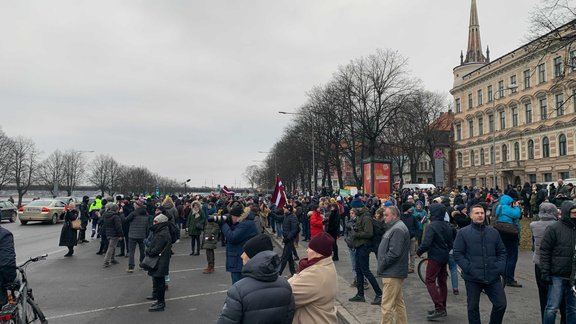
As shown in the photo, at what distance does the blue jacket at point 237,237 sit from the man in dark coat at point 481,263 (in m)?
3.24

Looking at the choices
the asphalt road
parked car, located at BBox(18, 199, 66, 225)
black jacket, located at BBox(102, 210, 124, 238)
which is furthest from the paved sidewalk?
parked car, located at BBox(18, 199, 66, 225)

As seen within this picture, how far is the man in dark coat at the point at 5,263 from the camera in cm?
576

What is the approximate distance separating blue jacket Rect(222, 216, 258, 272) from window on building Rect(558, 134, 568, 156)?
2109 inches

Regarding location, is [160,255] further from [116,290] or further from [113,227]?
[113,227]

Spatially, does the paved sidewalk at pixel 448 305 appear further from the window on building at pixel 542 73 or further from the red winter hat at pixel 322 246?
the window on building at pixel 542 73

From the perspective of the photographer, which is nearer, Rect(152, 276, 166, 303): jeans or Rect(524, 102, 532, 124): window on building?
Rect(152, 276, 166, 303): jeans

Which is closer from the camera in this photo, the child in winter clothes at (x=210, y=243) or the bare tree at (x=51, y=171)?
the child in winter clothes at (x=210, y=243)

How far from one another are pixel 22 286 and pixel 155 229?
2.59 m

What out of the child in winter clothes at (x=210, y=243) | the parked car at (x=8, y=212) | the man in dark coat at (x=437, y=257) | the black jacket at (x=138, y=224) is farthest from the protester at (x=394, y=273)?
the parked car at (x=8, y=212)

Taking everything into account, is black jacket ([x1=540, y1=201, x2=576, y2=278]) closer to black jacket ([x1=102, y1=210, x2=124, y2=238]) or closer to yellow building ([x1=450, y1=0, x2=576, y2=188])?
black jacket ([x1=102, y1=210, x2=124, y2=238])

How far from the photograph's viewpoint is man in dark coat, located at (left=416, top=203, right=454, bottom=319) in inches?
288

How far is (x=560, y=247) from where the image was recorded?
572 centimetres

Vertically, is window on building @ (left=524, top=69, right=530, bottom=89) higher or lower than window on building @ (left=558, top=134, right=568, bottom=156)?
higher

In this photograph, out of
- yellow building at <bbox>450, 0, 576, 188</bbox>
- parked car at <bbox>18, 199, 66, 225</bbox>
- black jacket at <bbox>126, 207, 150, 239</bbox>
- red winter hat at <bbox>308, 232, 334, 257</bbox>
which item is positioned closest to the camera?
red winter hat at <bbox>308, 232, 334, 257</bbox>
